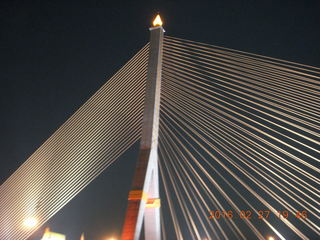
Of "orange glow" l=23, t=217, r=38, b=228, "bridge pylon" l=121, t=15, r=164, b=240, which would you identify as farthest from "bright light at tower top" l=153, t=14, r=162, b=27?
"orange glow" l=23, t=217, r=38, b=228

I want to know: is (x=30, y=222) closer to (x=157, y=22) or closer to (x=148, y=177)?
(x=148, y=177)

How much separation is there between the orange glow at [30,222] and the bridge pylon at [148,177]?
163 inches

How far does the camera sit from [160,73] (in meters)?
11.6

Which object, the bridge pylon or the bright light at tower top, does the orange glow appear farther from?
the bright light at tower top

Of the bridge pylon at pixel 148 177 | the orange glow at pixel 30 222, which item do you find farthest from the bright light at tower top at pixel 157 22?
the orange glow at pixel 30 222

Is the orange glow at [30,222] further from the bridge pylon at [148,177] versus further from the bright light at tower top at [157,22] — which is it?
the bright light at tower top at [157,22]

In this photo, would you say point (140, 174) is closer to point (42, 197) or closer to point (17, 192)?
point (42, 197)

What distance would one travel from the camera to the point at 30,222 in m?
12.4

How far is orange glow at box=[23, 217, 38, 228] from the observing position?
472 inches

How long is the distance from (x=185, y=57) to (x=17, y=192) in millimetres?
7937

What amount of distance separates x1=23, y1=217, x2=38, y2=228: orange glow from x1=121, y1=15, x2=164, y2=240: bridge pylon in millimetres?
4129

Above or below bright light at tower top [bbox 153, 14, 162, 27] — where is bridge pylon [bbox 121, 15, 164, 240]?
below

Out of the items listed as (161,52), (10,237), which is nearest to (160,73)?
(161,52)

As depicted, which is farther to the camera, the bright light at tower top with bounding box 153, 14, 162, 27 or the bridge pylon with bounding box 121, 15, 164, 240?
the bright light at tower top with bounding box 153, 14, 162, 27
